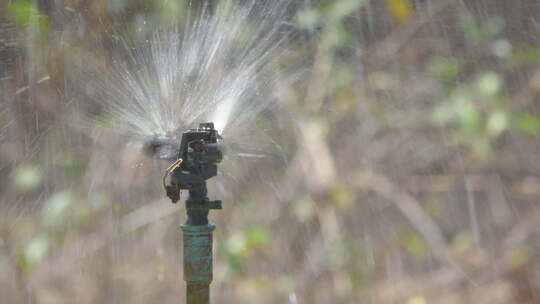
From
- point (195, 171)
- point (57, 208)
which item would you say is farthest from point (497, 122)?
point (57, 208)

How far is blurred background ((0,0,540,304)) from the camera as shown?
80.4 inches

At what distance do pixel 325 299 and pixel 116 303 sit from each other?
75 cm

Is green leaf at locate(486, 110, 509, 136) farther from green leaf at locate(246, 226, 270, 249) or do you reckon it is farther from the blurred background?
green leaf at locate(246, 226, 270, 249)

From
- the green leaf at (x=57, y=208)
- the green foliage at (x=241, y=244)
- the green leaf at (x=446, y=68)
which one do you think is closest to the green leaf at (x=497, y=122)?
the green leaf at (x=446, y=68)

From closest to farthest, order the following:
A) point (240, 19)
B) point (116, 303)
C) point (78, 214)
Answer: point (240, 19) < point (78, 214) < point (116, 303)

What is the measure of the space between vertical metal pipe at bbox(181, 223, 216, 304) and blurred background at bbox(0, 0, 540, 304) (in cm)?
93

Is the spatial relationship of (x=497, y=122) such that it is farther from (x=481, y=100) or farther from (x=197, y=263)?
(x=197, y=263)

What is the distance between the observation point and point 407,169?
2.25 m

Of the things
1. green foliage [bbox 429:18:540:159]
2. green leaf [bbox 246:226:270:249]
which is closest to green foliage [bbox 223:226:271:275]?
green leaf [bbox 246:226:270:249]

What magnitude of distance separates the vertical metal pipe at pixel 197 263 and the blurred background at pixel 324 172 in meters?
0.93

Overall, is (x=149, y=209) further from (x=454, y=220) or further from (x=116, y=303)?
(x=454, y=220)

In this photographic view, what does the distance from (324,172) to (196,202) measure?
1.16m

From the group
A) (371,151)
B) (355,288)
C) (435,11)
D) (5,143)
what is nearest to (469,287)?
(355,288)

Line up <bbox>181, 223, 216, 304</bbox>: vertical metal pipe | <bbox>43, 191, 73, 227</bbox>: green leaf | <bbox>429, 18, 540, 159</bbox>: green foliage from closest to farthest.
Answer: <bbox>181, 223, 216, 304</bbox>: vertical metal pipe < <bbox>43, 191, 73, 227</bbox>: green leaf < <bbox>429, 18, 540, 159</bbox>: green foliage
